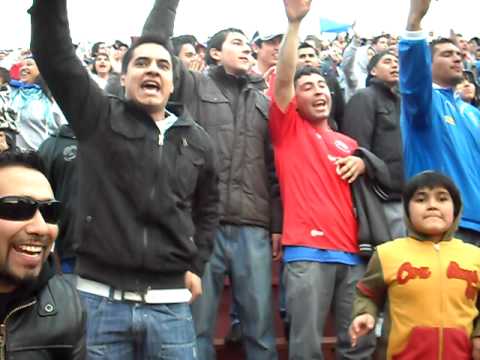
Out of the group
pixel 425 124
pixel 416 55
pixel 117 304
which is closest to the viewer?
pixel 117 304

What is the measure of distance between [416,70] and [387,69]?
1727 millimetres

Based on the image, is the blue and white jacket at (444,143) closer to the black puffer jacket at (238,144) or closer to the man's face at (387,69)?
the black puffer jacket at (238,144)

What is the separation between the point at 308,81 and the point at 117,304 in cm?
218

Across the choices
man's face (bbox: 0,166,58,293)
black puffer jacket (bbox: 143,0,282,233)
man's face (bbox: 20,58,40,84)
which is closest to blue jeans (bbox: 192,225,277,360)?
black puffer jacket (bbox: 143,0,282,233)

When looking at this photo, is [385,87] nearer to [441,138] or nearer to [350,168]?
[350,168]

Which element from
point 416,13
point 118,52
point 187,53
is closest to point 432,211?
point 416,13

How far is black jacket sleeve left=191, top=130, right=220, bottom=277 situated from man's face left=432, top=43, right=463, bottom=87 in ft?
5.85

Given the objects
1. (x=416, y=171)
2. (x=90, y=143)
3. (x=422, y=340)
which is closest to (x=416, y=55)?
(x=416, y=171)

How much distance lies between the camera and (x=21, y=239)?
96.3 inches

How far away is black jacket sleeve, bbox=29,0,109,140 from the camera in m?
3.08

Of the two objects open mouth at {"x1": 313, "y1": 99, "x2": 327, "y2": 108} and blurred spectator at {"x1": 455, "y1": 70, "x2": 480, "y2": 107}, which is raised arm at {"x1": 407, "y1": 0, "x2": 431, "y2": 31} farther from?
blurred spectator at {"x1": 455, "y1": 70, "x2": 480, "y2": 107}

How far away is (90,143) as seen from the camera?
11.7 ft

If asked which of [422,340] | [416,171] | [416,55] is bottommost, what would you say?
[422,340]

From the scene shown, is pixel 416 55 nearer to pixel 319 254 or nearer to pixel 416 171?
pixel 416 171
